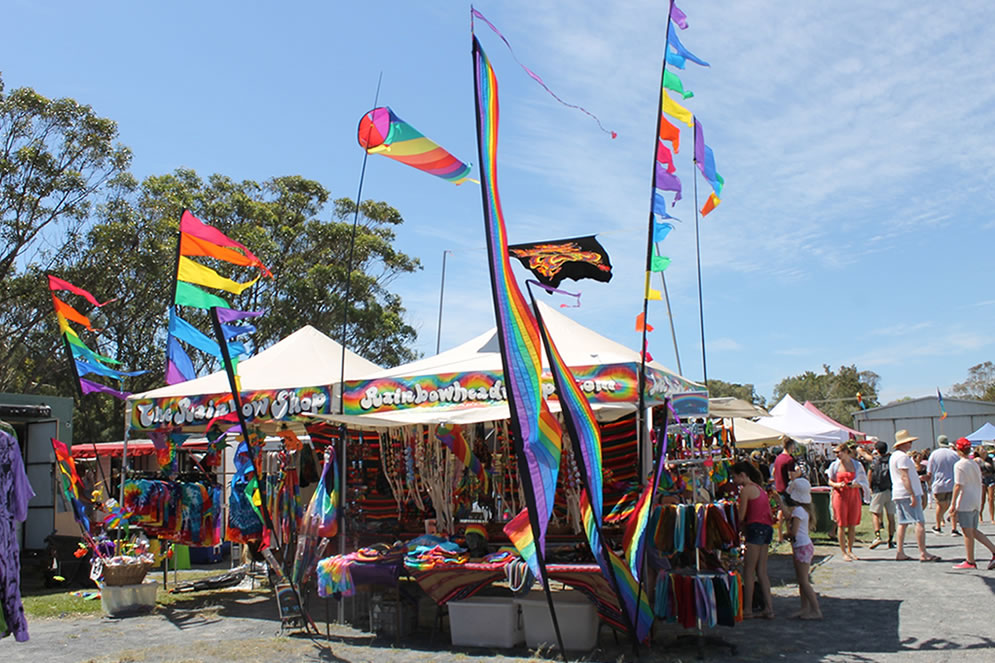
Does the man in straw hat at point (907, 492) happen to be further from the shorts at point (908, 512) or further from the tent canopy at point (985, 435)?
the tent canopy at point (985, 435)

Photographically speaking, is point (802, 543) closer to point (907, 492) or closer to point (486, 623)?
point (486, 623)

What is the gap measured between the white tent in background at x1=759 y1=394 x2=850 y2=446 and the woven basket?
13.2 metres

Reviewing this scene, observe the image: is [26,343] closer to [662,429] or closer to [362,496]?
[362,496]

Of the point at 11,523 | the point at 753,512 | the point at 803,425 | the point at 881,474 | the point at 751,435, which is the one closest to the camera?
the point at 11,523

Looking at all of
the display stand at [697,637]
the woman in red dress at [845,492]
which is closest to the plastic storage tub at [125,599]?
the display stand at [697,637]

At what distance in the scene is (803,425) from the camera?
734 inches

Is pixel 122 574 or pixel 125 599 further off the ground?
pixel 122 574

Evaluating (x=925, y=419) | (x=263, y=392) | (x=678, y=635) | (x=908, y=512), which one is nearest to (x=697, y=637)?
(x=678, y=635)

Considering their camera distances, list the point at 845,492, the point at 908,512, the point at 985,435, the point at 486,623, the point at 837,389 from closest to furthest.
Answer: the point at 486,623, the point at 908,512, the point at 845,492, the point at 985,435, the point at 837,389

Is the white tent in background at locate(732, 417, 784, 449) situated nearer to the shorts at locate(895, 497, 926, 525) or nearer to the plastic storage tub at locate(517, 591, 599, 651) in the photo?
the shorts at locate(895, 497, 926, 525)

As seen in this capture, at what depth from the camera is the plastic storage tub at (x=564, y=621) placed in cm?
627

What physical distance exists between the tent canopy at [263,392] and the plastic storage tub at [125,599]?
5.97 feet

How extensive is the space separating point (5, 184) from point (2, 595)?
1754cm

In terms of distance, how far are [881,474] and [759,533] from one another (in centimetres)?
Answer: 543
